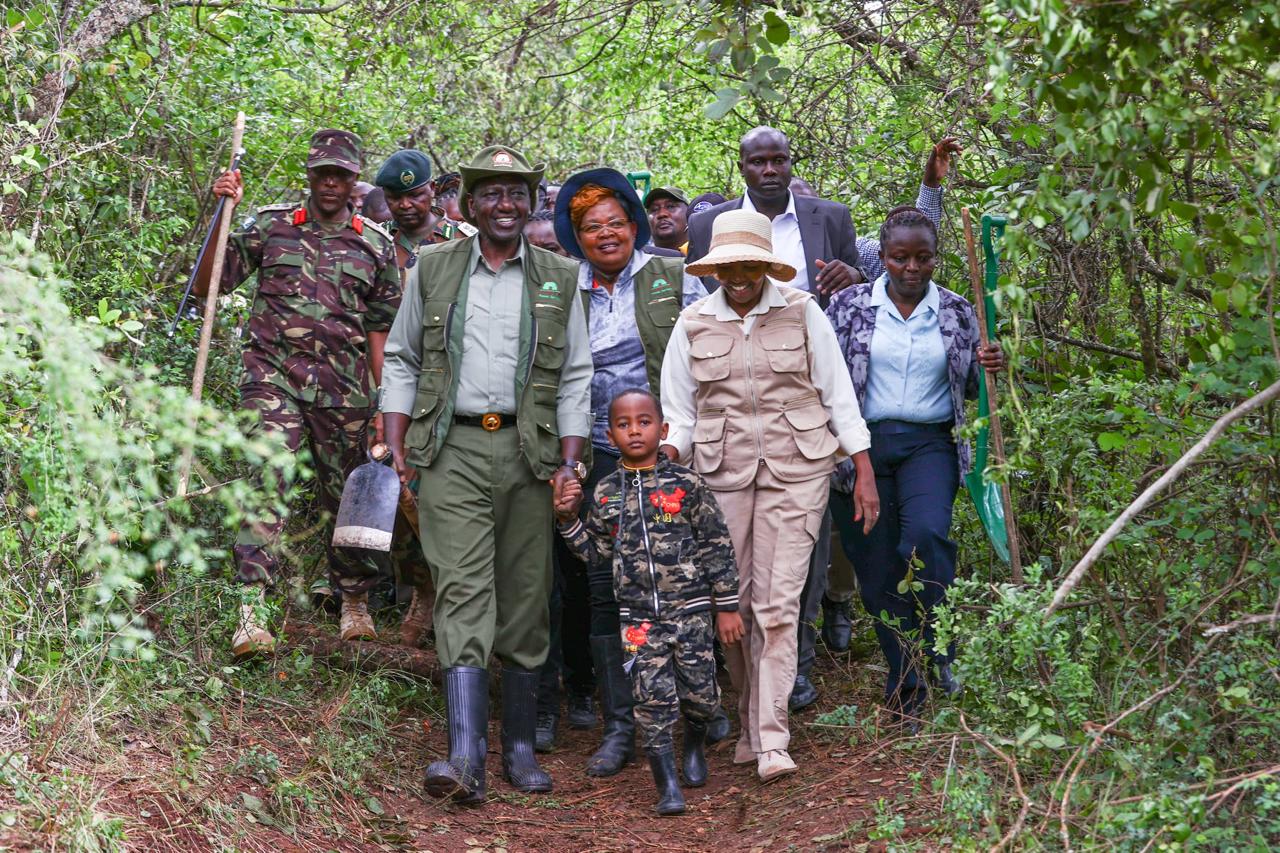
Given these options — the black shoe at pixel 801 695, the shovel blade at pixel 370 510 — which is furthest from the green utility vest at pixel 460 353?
the black shoe at pixel 801 695

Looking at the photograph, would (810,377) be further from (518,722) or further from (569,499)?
(518,722)

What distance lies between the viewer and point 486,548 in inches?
238

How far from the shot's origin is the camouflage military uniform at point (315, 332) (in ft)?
23.3

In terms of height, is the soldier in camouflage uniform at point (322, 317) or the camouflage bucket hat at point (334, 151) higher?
the camouflage bucket hat at point (334, 151)

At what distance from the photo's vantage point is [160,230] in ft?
24.6

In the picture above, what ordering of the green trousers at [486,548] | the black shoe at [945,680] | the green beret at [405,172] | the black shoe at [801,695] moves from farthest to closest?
the green beret at [405,172], the black shoe at [801,695], the black shoe at [945,680], the green trousers at [486,548]

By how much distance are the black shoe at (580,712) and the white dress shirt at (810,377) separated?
5.20ft

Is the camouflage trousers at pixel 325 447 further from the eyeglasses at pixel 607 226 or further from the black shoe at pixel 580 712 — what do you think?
the eyeglasses at pixel 607 226

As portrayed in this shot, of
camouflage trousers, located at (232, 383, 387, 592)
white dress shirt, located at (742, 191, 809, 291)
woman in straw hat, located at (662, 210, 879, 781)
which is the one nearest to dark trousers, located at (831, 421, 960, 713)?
woman in straw hat, located at (662, 210, 879, 781)

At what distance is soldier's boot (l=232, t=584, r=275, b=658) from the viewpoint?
20.6ft

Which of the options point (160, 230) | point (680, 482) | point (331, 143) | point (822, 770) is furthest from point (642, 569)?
point (160, 230)

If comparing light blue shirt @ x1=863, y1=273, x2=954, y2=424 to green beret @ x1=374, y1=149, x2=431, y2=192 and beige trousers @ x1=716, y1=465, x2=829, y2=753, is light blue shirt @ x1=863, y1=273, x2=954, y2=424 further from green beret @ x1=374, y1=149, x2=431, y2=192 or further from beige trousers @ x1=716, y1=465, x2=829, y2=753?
green beret @ x1=374, y1=149, x2=431, y2=192

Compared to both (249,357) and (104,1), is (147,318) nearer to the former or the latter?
(249,357)

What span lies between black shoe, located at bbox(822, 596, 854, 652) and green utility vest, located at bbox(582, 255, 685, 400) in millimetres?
1877
